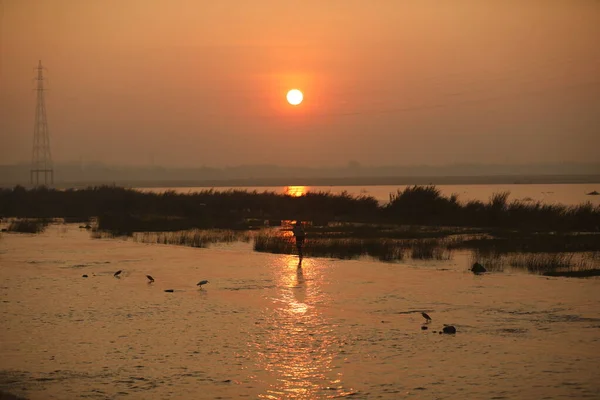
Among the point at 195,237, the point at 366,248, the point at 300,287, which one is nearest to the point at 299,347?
the point at 300,287

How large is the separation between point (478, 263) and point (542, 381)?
13.6m

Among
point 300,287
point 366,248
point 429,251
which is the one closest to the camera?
point 300,287

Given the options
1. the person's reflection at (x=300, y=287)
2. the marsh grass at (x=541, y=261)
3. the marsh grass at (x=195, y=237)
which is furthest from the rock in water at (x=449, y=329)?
the marsh grass at (x=195, y=237)

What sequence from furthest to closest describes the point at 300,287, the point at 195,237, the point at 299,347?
the point at 195,237 < the point at 300,287 < the point at 299,347

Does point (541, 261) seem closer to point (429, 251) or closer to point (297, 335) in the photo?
point (429, 251)

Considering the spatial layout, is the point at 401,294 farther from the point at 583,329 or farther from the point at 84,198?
the point at 84,198

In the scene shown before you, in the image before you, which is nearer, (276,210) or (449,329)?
(449,329)

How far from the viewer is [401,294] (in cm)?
1977

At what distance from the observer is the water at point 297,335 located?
456 inches

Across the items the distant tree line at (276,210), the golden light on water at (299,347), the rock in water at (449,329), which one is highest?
the distant tree line at (276,210)

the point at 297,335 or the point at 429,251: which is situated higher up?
the point at 429,251

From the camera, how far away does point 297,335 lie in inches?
586

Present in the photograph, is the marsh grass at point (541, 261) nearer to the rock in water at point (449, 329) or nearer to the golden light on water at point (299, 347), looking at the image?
the golden light on water at point (299, 347)

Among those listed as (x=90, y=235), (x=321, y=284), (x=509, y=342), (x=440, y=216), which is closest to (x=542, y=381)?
(x=509, y=342)
